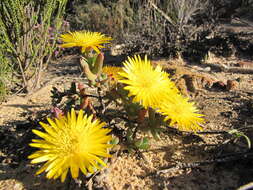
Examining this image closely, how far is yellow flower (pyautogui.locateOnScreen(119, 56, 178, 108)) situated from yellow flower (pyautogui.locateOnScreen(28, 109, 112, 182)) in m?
0.21

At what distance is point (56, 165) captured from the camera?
2.78 ft

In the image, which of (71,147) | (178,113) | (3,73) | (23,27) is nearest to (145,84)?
(178,113)

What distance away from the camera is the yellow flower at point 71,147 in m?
0.83

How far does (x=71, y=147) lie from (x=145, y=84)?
16.7 inches

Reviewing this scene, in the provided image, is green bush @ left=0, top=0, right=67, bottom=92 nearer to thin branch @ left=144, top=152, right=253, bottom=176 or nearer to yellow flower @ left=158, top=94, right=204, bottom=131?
yellow flower @ left=158, top=94, right=204, bottom=131

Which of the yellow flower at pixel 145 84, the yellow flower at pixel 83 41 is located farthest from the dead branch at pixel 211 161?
Result: the yellow flower at pixel 83 41

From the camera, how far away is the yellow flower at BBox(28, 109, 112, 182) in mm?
833

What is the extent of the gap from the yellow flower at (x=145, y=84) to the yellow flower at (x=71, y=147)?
8.3 inches

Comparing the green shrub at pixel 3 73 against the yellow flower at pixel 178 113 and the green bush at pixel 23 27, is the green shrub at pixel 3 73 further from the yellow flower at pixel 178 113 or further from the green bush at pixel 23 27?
the yellow flower at pixel 178 113

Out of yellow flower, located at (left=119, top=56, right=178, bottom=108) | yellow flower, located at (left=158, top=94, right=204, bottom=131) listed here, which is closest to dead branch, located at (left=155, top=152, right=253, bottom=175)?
yellow flower, located at (left=158, top=94, right=204, bottom=131)

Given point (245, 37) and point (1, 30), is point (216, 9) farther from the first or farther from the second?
point (1, 30)

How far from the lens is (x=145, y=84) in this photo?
1.02 metres

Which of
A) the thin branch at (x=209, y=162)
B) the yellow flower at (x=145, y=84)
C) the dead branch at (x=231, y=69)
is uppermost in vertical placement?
the yellow flower at (x=145, y=84)

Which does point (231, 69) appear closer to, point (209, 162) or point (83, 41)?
point (209, 162)
